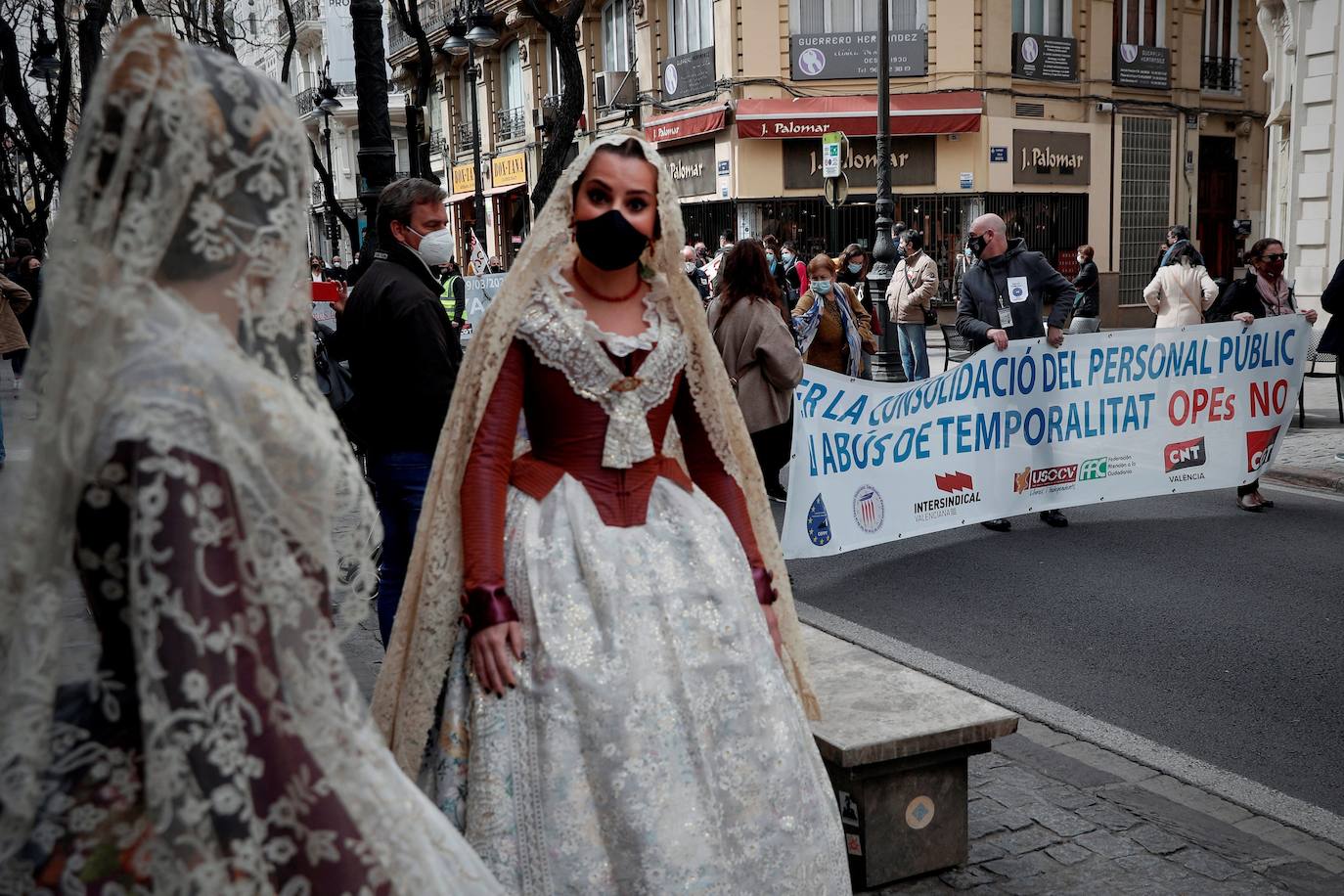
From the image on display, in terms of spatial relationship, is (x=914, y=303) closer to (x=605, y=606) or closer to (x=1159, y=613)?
(x=1159, y=613)

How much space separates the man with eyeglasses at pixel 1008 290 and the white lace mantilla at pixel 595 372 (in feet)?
18.8

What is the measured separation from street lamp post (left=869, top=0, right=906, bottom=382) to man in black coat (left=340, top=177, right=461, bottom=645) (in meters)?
11.0

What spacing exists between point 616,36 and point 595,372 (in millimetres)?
29746

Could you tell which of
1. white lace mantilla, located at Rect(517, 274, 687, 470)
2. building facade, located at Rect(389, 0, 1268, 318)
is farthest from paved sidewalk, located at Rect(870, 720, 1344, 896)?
building facade, located at Rect(389, 0, 1268, 318)

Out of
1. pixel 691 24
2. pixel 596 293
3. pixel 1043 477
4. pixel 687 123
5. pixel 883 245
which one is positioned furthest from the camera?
pixel 691 24

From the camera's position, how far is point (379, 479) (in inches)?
186

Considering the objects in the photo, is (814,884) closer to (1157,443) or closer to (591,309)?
(591,309)

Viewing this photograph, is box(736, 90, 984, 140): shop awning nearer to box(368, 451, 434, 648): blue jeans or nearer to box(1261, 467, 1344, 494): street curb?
box(1261, 467, 1344, 494): street curb

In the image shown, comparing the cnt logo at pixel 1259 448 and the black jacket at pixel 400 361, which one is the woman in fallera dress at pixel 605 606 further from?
the cnt logo at pixel 1259 448

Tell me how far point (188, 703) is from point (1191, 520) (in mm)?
7859

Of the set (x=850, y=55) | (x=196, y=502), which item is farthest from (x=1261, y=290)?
(x=850, y=55)

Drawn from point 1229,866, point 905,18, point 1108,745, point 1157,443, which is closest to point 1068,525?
point 1157,443

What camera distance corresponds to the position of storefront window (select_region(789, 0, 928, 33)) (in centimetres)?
2612

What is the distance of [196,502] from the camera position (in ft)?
4.55
